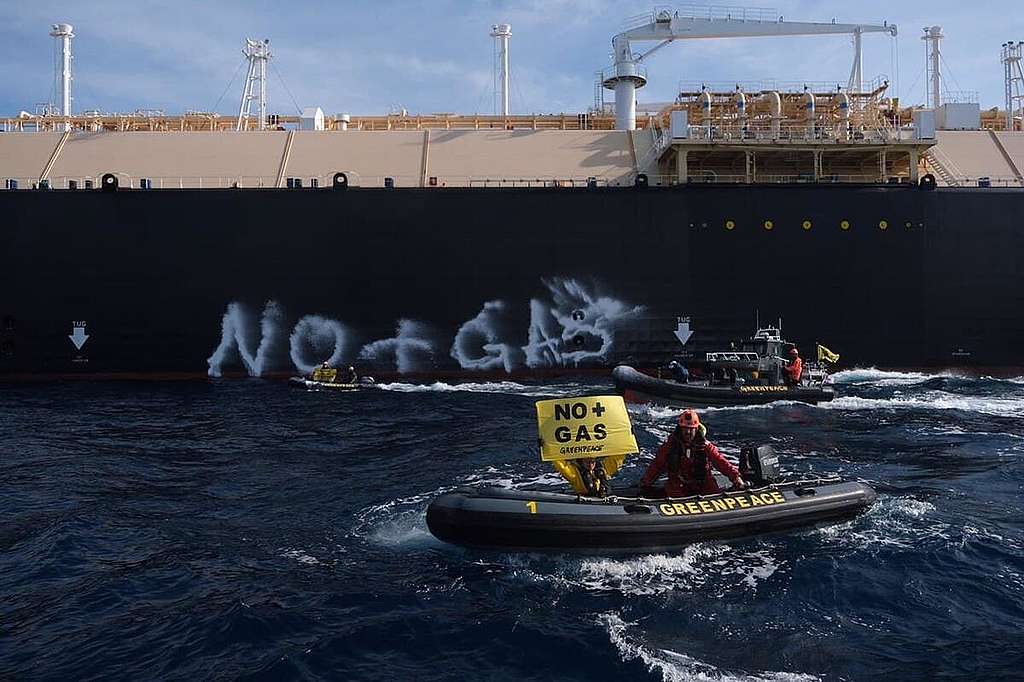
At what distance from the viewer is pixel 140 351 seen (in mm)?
27844

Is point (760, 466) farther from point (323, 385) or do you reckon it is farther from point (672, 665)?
point (323, 385)

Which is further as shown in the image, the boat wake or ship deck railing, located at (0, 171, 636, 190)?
ship deck railing, located at (0, 171, 636, 190)

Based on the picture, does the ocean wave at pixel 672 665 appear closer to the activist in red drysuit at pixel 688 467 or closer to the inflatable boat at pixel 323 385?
the activist in red drysuit at pixel 688 467

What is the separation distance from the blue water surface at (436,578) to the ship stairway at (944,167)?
1706cm

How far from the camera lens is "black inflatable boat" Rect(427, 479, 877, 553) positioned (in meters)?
10.3

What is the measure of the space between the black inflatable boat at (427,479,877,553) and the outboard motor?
575 millimetres

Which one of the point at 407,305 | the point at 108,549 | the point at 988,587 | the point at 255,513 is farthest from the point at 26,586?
the point at 407,305

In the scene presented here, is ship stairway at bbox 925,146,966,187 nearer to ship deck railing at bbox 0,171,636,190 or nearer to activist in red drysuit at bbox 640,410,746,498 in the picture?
ship deck railing at bbox 0,171,636,190

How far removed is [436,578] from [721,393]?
15.0 metres

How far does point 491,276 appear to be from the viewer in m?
28.2

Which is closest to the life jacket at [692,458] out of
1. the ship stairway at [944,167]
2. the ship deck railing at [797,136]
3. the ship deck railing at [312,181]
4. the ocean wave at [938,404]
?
the ocean wave at [938,404]

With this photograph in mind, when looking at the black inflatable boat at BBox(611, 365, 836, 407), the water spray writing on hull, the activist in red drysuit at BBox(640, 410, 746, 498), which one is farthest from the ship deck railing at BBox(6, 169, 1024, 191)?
the activist in red drysuit at BBox(640, 410, 746, 498)

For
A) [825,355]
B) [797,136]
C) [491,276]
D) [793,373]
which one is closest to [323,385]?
[491,276]

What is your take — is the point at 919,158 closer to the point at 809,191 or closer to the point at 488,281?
the point at 809,191
